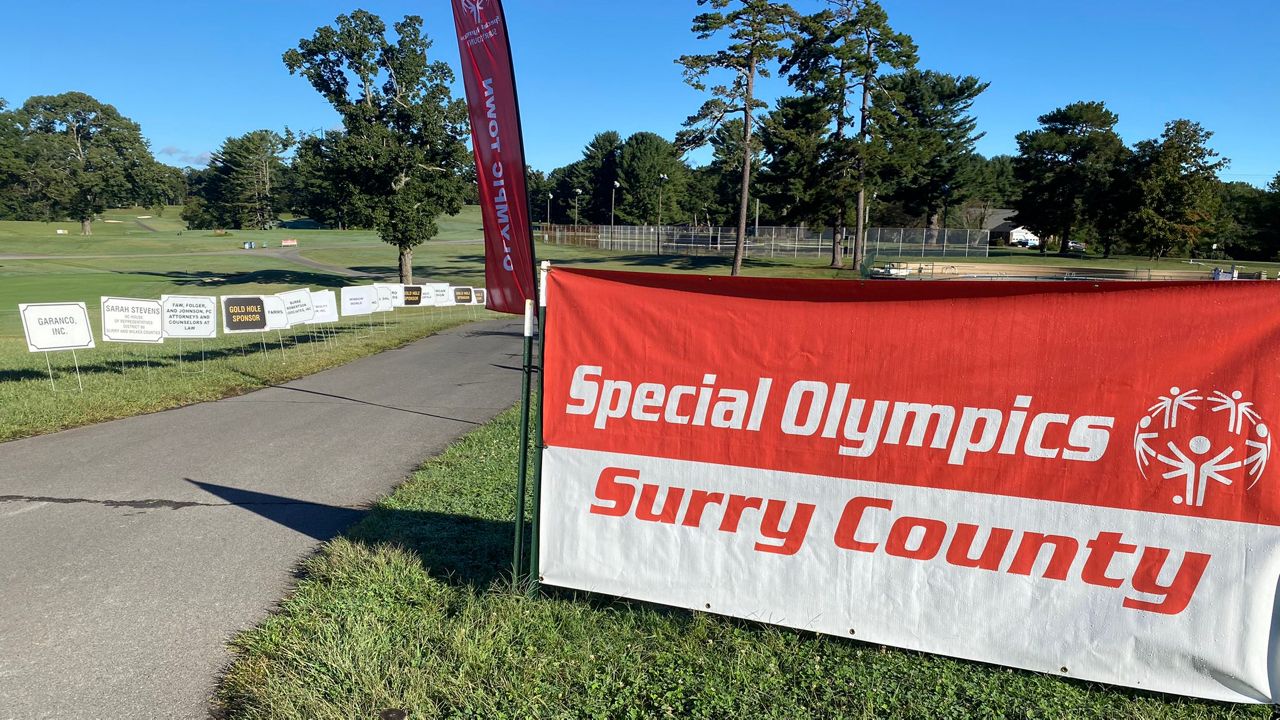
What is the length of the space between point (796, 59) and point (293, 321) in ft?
124

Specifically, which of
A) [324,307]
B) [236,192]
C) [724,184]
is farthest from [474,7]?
[236,192]

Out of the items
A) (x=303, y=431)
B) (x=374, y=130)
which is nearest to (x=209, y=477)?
(x=303, y=431)

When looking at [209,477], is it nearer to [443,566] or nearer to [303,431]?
[303,431]

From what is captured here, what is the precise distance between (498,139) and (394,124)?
4637 cm

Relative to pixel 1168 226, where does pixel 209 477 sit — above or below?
below

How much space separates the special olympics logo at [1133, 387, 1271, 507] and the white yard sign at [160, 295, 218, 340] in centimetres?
1482

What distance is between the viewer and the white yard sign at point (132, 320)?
1340 cm

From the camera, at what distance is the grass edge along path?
36.2 ft

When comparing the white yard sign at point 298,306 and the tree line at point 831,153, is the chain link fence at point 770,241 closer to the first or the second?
the tree line at point 831,153

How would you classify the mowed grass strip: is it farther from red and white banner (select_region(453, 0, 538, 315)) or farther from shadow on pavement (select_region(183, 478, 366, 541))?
red and white banner (select_region(453, 0, 538, 315))

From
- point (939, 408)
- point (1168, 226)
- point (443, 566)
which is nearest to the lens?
point (939, 408)

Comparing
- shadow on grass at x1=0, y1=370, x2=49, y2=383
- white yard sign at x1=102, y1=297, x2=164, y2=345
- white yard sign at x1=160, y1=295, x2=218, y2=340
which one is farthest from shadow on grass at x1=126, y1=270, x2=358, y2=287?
white yard sign at x1=102, y1=297, x2=164, y2=345

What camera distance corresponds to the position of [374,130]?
45.1 metres

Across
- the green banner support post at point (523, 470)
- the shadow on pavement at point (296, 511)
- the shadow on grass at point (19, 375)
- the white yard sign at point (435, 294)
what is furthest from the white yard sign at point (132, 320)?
the white yard sign at point (435, 294)
